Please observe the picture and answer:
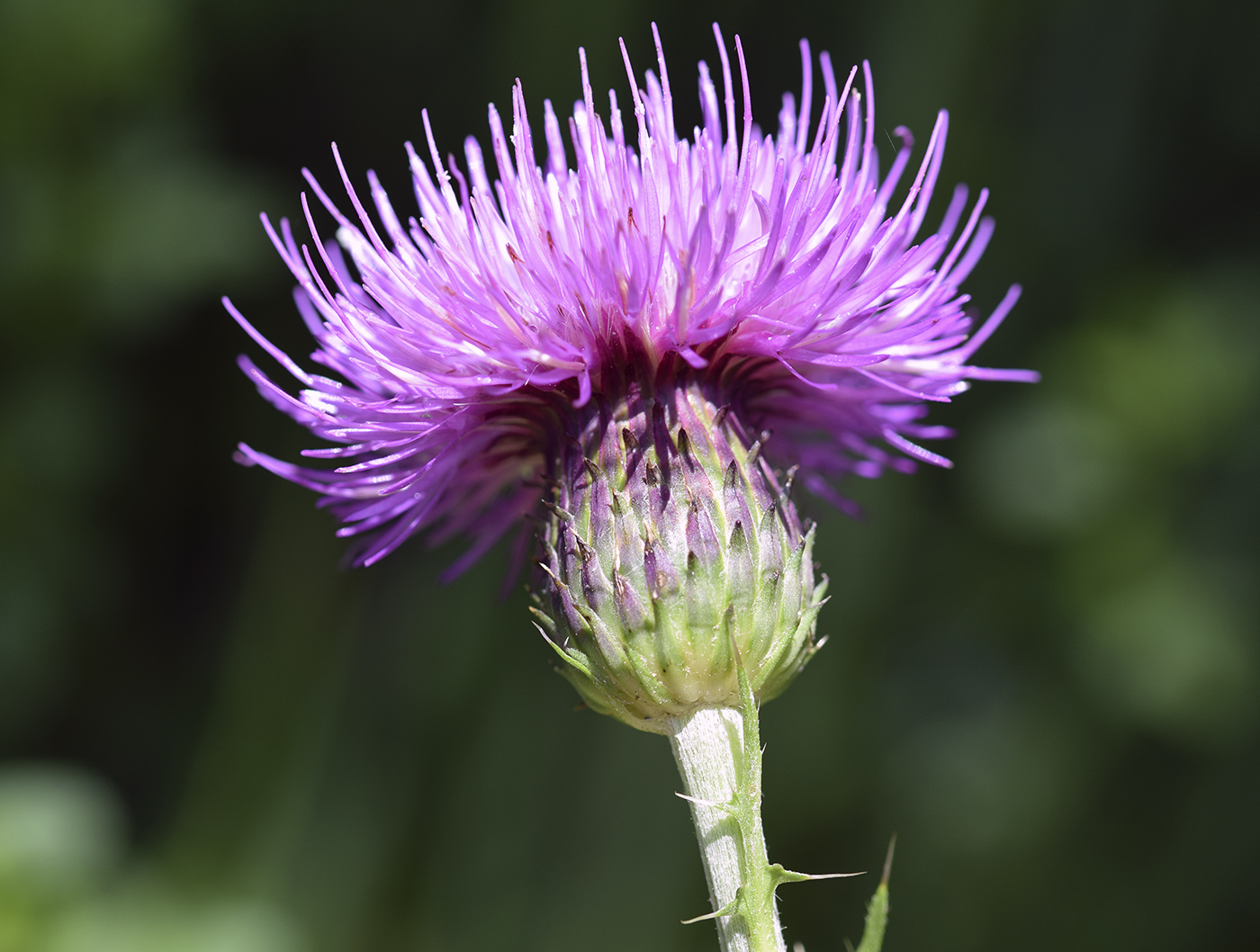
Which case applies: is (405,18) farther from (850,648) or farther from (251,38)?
(850,648)

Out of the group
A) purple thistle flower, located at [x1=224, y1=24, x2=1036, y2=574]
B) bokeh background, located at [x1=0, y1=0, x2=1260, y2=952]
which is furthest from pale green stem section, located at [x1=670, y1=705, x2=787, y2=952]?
bokeh background, located at [x1=0, y1=0, x2=1260, y2=952]

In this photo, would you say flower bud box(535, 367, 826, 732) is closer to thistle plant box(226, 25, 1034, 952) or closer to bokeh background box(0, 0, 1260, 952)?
thistle plant box(226, 25, 1034, 952)

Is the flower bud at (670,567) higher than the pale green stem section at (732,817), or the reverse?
the flower bud at (670,567)

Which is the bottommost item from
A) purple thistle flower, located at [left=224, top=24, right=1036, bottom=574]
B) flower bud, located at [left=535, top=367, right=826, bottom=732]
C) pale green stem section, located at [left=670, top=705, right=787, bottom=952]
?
pale green stem section, located at [left=670, top=705, right=787, bottom=952]

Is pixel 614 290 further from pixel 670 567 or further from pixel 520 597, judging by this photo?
pixel 520 597

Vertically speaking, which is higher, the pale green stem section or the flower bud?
the flower bud

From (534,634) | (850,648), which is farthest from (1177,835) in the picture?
(534,634)

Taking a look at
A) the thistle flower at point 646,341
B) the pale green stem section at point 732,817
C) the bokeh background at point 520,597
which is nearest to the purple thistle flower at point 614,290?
the thistle flower at point 646,341

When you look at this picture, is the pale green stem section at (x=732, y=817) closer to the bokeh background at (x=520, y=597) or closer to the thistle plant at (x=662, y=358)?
the thistle plant at (x=662, y=358)
